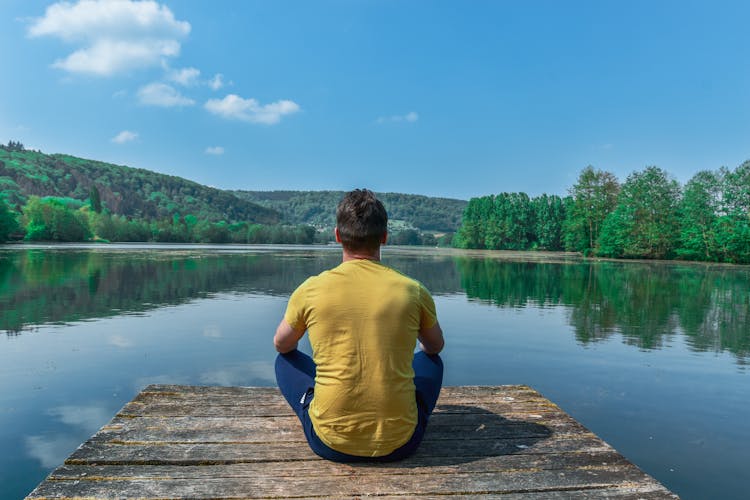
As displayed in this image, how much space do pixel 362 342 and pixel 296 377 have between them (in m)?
0.83

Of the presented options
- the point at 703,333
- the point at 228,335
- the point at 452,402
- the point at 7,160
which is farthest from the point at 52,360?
the point at 7,160

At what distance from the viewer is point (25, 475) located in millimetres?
4332

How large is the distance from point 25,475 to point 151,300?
1117 centimetres

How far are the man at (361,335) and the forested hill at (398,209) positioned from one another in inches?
5504

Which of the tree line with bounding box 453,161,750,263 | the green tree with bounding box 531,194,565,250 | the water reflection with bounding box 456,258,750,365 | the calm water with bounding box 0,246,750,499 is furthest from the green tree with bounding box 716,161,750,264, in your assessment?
the calm water with bounding box 0,246,750,499

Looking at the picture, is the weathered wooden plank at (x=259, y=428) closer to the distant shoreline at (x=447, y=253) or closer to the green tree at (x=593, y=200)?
the distant shoreline at (x=447, y=253)

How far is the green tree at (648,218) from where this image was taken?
56094 millimetres

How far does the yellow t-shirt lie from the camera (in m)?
2.88

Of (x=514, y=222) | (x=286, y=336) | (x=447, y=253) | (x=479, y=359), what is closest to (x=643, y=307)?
(x=479, y=359)

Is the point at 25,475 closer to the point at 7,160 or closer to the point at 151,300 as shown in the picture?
the point at 151,300

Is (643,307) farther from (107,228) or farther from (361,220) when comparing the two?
A: (107,228)

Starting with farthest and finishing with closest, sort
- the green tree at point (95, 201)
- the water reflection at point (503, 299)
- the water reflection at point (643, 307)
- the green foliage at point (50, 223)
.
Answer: the green tree at point (95, 201), the green foliage at point (50, 223), the water reflection at point (503, 299), the water reflection at point (643, 307)

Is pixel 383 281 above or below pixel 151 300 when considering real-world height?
above

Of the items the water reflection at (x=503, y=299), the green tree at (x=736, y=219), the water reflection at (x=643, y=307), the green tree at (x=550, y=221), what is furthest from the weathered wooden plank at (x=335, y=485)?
the green tree at (x=550, y=221)
